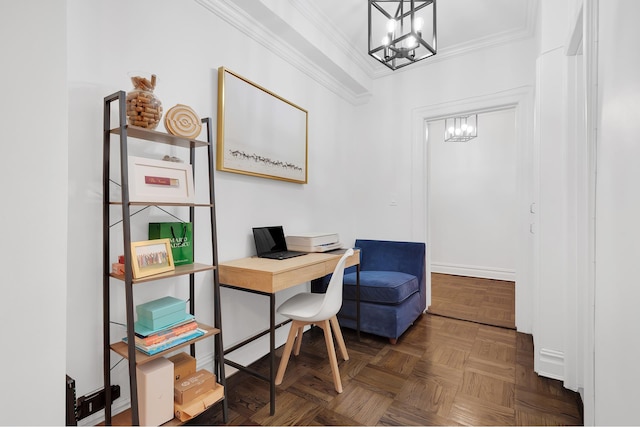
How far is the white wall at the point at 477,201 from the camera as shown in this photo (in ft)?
15.1

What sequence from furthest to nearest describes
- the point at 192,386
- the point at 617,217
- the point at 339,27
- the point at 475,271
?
the point at 475,271 → the point at 339,27 → the point at 192,386 → the point at 617,217

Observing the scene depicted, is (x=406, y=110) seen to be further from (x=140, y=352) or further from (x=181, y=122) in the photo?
(x=140, y=352)

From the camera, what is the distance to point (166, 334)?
139 centimetres

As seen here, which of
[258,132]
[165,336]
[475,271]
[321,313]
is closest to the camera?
[165,336]

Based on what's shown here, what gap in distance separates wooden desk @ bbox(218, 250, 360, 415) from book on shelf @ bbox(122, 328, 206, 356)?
342 mm

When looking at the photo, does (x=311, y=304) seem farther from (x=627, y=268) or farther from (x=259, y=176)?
Result: (x=627, y=268)

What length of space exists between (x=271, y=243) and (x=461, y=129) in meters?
3.51

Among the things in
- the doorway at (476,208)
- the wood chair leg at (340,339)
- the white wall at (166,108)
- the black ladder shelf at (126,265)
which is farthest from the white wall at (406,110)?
the black ladder shelf at (126,265)

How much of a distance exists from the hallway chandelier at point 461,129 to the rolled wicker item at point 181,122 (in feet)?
12.8

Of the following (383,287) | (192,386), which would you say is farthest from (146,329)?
(383,287)

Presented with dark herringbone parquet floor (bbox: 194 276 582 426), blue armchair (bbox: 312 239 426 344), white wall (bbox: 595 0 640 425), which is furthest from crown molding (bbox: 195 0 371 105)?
dark herringbone parquet floor (bbox: 194 276 582 426)

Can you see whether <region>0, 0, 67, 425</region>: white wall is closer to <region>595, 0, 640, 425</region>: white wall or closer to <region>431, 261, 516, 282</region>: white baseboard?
<region>595, 0, 640, 425</region>: white wall

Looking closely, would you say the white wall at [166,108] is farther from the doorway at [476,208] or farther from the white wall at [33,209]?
the doorway at [476,208]

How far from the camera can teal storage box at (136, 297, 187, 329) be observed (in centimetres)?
138
